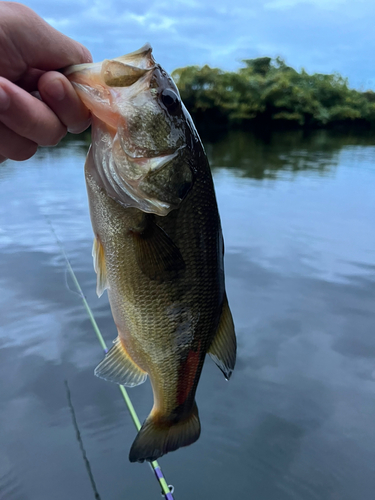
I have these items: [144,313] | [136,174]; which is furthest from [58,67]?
[144,313]

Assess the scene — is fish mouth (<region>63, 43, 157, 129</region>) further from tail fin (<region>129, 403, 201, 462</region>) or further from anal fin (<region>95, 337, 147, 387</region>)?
tail fin (<region>129, 403, 201, 462</region>)

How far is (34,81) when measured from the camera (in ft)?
4.57

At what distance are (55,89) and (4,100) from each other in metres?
0.17

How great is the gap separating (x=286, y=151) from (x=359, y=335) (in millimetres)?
21505

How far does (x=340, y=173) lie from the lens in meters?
15.9

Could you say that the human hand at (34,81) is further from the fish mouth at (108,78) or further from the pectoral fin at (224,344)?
the pectoral fin at (224,344)

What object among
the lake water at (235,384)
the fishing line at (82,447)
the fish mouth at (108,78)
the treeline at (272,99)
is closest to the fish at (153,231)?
the fish mouth at (108,78)

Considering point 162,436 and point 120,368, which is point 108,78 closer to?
point 120,368

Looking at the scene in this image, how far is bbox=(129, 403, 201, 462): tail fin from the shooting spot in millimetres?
1518

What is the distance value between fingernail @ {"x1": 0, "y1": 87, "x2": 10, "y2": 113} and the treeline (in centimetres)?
4565

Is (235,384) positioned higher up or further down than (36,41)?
further down

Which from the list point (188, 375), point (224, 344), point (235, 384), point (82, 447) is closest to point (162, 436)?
point (188, 375)

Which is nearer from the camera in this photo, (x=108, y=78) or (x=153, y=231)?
(x=108, y=78)

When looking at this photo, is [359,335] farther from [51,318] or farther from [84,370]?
[51,318]
